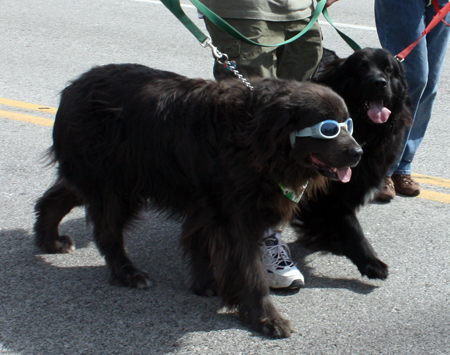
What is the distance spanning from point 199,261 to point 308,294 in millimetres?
599

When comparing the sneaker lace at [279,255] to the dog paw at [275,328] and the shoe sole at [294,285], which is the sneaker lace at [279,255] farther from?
the dog paw at [275,328]

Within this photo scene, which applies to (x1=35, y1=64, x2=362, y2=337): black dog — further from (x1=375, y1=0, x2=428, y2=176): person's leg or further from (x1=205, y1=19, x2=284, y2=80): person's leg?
(x1=375, y1=0, x2=428, y2=176): person's leg

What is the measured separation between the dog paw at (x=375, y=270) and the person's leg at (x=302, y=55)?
1235mm

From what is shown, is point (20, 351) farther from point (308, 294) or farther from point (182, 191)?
point (308, 294)

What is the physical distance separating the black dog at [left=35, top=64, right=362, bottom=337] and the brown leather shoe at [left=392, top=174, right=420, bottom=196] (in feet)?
5.61

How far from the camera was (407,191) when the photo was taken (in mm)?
4359

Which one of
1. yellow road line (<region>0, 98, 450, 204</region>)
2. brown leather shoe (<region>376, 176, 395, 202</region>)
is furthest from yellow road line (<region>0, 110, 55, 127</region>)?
brown leather shoe (<region>376, 176, 395, 202</region>)

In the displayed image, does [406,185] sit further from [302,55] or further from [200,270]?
[200,270]

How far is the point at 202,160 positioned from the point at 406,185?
210 centimetres

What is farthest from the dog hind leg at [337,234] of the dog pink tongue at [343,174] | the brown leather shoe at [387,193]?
the brown leather shoe at [387,193]

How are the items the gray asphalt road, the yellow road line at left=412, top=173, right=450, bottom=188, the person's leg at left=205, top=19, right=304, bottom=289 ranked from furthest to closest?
the yellow road line at left=412, top=173, right=450, bottom=188 < the person's leg at left=205, top=19, right=304, bottom=289 < the gray asphalt road

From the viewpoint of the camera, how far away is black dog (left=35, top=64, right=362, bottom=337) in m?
2.65

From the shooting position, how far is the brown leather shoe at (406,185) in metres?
4.35

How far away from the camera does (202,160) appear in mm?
2834
